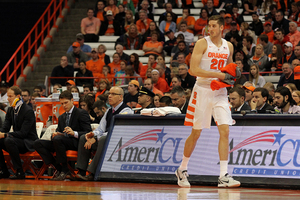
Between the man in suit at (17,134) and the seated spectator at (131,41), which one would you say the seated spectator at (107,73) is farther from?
the man in suit at (17,134)

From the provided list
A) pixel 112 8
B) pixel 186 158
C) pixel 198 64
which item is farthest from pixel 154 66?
pixel 198 64

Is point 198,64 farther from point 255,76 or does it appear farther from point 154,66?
point 154,66

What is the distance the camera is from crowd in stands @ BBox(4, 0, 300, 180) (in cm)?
949

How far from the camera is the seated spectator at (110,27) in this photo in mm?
18844

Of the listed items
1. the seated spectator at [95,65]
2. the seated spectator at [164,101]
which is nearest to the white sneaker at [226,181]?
the seated spectator at [164,101]

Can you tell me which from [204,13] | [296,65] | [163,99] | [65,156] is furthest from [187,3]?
[65,156]

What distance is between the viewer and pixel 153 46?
54.6ft

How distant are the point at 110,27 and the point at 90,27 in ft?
2.60

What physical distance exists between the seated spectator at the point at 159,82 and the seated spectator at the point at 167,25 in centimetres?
458

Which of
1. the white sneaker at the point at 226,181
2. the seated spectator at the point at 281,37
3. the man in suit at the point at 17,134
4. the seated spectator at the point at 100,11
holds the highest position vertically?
the seated spectator at the point at 100,11

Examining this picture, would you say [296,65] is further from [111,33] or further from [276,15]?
[111,33]

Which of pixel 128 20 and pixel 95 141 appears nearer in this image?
pixel 95 141

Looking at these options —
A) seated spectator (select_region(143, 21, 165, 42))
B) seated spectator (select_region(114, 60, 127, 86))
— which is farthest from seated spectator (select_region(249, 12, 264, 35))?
seated spectator (select_region(114, 60, 127, 86))

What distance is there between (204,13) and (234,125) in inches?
406
